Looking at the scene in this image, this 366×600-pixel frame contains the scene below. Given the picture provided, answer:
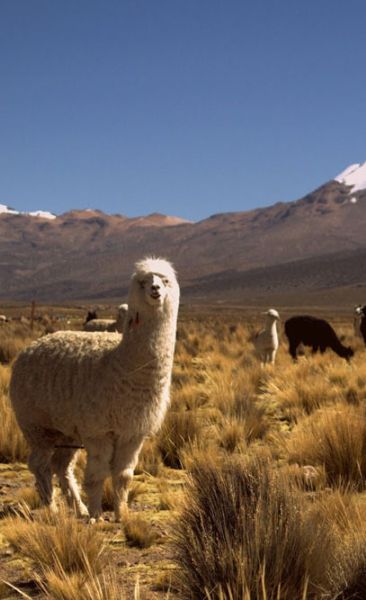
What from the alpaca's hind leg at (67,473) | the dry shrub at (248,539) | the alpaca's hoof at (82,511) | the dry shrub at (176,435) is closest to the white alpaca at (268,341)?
the dry shrub at (176,435)

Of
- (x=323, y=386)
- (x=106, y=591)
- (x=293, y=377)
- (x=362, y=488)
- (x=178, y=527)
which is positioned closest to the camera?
(x=106, y=591)

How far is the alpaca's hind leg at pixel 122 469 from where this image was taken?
5391mm

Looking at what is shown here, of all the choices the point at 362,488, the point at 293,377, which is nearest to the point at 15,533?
the point at 362,488

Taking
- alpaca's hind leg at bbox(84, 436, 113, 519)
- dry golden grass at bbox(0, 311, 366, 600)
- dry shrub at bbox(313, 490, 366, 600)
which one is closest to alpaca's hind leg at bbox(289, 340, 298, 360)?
dry golden grass at bbox(0, 311, 366, 600)

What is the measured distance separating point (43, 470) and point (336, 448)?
2.37 meters

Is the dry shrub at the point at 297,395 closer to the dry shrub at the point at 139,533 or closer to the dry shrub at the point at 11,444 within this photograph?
the dry shrub at the point at 11,444

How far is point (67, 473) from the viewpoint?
589 cm

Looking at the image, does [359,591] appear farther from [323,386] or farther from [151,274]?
[323,386]

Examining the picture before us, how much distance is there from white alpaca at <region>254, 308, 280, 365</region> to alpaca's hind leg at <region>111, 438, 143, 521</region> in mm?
10047

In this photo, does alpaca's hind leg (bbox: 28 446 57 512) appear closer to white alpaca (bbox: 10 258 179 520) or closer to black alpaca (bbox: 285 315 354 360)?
white alpaca (bbox: 10 258 179 520)

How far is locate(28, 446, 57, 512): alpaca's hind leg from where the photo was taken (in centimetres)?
568

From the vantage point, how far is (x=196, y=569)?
3.34 metres

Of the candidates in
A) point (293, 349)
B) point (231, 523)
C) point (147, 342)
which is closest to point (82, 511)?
point (147, 342)

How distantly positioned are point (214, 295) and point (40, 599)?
14344 cm
